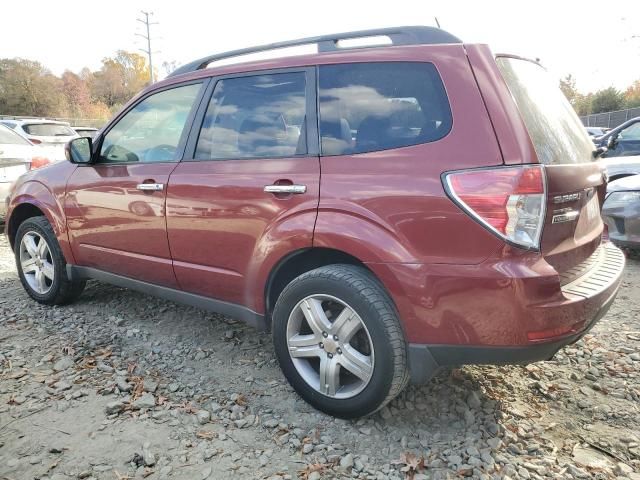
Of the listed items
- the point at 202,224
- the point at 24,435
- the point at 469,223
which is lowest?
the point at 24,435

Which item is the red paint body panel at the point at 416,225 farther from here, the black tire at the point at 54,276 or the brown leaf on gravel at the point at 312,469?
the black tire at the point at 54,276

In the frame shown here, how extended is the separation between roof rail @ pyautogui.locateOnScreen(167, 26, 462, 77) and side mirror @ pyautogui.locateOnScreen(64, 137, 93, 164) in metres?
1.00

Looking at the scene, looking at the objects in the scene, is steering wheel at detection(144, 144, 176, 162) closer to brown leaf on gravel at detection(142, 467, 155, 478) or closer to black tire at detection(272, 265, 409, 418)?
black tire at detection(272, 265, 409, 418)

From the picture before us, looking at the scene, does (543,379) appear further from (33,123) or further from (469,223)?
(33,123)

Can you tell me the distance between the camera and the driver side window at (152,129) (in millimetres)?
3238

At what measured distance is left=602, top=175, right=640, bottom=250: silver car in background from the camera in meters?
5.02

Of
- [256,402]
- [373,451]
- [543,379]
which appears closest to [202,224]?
[256,402]

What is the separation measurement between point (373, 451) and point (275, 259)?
1.05 m

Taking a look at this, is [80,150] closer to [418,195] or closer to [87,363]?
[87,363]

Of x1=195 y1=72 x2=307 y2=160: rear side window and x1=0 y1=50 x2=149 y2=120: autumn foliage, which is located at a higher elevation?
x1=0 y1=50 x2=149 y2=120: autumn foliage

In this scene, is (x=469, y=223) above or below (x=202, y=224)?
above

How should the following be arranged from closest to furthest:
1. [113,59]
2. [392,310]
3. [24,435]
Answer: [392,310] → [24,435] → [113,59]

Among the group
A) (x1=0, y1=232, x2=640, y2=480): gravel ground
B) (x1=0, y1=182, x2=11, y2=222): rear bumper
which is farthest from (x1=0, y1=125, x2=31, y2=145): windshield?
(x1=0, y1=232, x2=640, y2=480): gravel ground

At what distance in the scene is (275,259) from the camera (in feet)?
8.65
